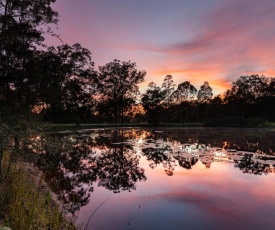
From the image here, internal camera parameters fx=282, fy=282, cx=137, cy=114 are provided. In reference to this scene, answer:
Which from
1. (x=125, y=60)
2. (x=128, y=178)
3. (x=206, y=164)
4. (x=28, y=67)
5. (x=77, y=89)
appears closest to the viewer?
(x=128, y=178)

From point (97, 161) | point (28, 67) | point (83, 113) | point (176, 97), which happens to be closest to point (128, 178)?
point (97, 161)

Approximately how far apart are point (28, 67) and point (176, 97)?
75053 millimetres

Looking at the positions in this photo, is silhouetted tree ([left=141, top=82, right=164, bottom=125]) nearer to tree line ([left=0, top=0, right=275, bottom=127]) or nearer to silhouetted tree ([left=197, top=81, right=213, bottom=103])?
tree line ([left=0, top=0, right=275, bottom=127])

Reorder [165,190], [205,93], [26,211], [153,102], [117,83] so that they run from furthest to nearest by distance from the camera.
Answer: [205,93]
[153,102]
[117,83]
[165,190]
[26,211]

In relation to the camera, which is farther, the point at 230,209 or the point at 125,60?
the point at 125,60

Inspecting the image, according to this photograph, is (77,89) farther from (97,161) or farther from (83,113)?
(97,161)

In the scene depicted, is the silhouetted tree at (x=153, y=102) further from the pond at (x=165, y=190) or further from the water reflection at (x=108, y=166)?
the pond at (x=165, y=190)

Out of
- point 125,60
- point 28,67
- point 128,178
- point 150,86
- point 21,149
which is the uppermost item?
point 125,60

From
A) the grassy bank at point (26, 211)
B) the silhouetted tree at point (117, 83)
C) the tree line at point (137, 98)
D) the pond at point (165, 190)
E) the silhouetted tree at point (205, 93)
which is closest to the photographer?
the grassy bank at point (26, 211)

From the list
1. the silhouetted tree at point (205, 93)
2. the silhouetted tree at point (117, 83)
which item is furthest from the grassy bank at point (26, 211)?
the silhouetted tree at point (205, 93)

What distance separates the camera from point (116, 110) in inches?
2913

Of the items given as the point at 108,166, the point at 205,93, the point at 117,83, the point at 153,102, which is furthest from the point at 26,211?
the point at 205,93

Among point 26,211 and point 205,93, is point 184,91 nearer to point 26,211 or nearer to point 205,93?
point 205,93

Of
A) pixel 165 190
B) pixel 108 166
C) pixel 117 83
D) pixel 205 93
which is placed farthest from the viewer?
pixel 205 93
